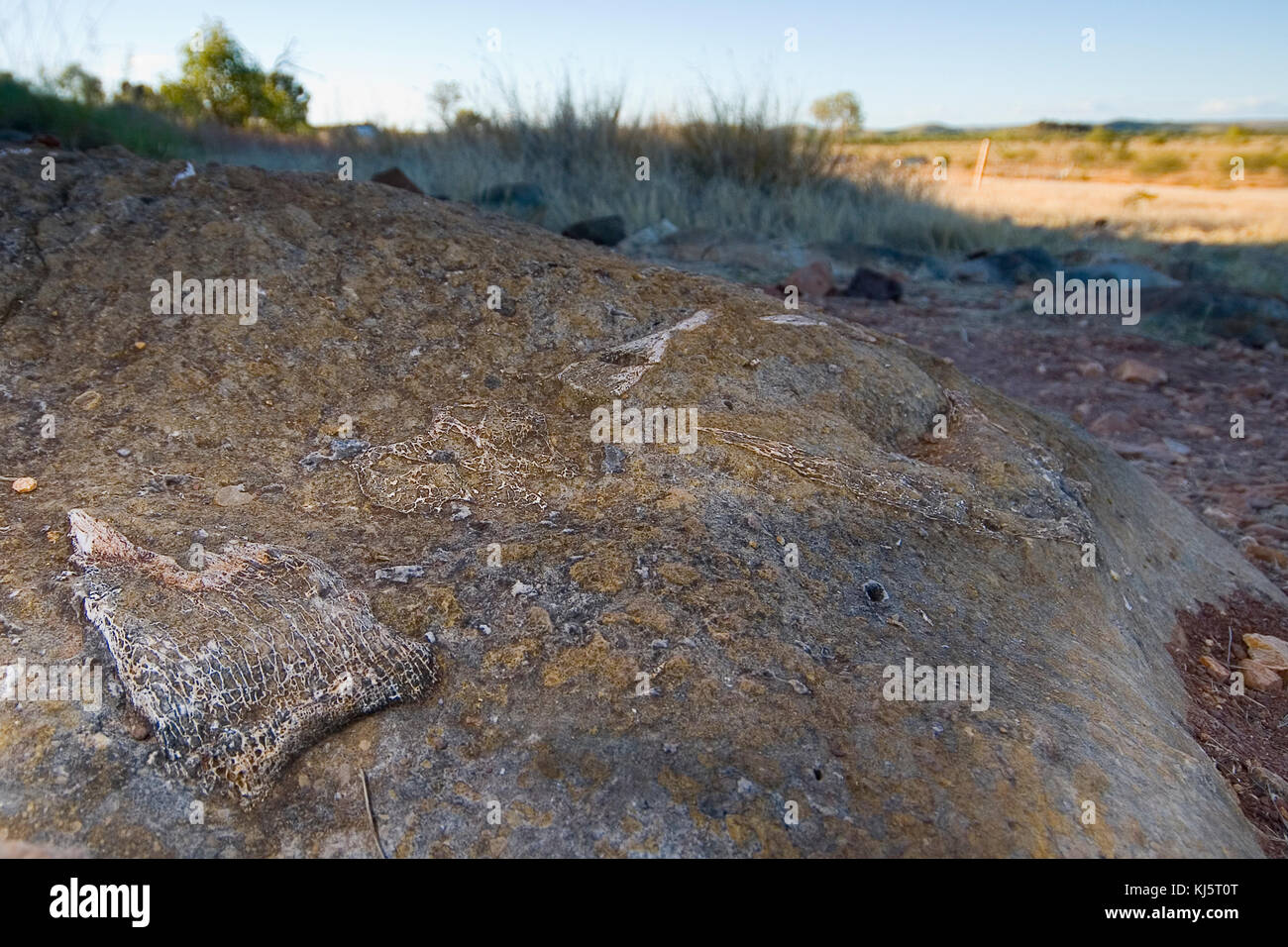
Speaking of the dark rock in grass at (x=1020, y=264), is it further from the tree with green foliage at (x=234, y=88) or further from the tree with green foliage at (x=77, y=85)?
the tree with green foliage at (x=234, y=88)

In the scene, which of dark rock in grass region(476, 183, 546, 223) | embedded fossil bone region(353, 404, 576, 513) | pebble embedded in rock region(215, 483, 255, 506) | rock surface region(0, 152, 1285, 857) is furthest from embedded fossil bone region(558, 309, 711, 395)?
dark rock in grass region(476, 183, 546, 223)

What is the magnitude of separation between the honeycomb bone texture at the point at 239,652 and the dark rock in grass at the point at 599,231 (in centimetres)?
610

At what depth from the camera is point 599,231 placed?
763cm

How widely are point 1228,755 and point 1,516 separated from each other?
252cm

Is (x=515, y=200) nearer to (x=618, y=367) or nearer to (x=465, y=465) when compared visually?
(x=618, y=367)

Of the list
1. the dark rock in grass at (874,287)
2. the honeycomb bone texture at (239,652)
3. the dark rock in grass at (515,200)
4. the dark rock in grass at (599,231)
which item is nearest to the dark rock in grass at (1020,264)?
the dark rock in grass at (874,287)

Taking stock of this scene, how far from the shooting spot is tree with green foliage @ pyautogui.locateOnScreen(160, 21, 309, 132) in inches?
655

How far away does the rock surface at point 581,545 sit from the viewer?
1400mm

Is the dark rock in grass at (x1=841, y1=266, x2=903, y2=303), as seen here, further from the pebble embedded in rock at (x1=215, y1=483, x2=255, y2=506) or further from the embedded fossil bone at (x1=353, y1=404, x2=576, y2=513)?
the pebble embedded in rock at (x1=215, y1=483, x2=255, y2=506)

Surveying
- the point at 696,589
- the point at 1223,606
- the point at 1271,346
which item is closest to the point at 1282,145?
the point at 1271,346

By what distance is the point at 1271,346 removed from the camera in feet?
21.3

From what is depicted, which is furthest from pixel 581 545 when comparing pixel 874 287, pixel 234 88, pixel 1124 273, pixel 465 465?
pixel 234 88
